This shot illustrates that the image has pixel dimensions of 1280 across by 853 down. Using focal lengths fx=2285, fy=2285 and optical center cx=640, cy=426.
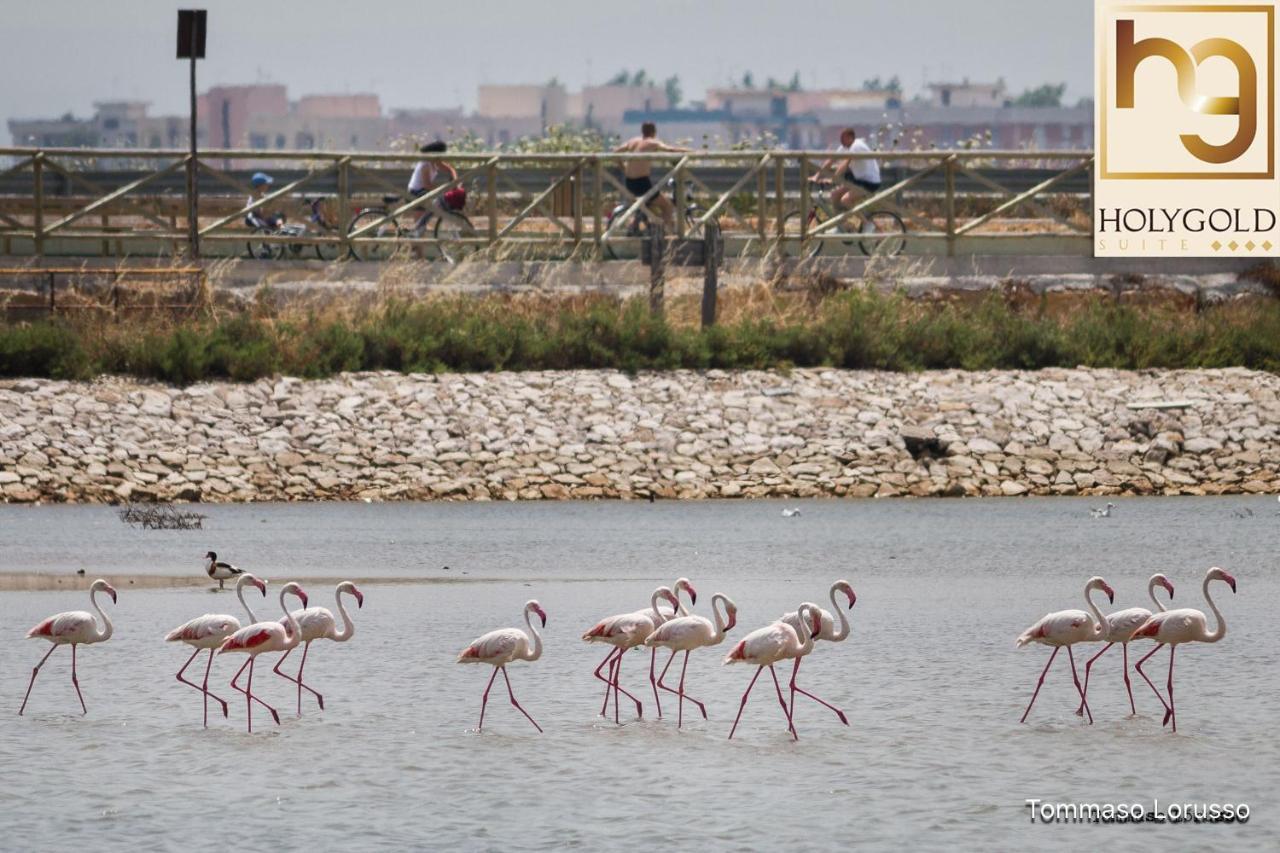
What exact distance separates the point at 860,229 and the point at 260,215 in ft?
26.2

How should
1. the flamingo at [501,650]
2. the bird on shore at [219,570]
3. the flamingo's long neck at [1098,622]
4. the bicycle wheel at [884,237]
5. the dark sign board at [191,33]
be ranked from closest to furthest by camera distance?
the flamingo at [501,650]
the flamingo's long neck at [1098,622]
the bird on shore at [219,570]
the dark sign board at [191,33]
the bicycle wheel at [884,237]

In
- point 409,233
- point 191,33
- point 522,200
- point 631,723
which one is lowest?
point 631,723

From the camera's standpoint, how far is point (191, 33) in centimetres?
2719

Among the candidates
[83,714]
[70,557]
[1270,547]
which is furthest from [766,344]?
[83,714]

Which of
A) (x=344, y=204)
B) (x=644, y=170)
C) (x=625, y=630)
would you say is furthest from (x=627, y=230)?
(x=625, y=630)

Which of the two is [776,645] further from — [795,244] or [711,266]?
[795,244]

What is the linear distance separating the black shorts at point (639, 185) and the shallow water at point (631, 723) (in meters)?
10.5

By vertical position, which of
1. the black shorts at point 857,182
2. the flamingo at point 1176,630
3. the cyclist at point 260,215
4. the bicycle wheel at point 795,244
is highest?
the black shorts at point 857,182

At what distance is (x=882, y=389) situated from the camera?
26.9 meters

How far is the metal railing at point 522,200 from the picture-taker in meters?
A: 28.9

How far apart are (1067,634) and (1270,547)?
815cm

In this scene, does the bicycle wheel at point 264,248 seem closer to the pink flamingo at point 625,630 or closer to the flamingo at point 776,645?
the pink flamingo at point 625,630

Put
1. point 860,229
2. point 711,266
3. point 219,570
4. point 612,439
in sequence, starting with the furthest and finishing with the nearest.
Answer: point 860,229
point 711,266
point 612,439
point 219,570

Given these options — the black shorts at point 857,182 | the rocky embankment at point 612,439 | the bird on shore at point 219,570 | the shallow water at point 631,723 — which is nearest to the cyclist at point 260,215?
the rocky embankment at point 612,439
